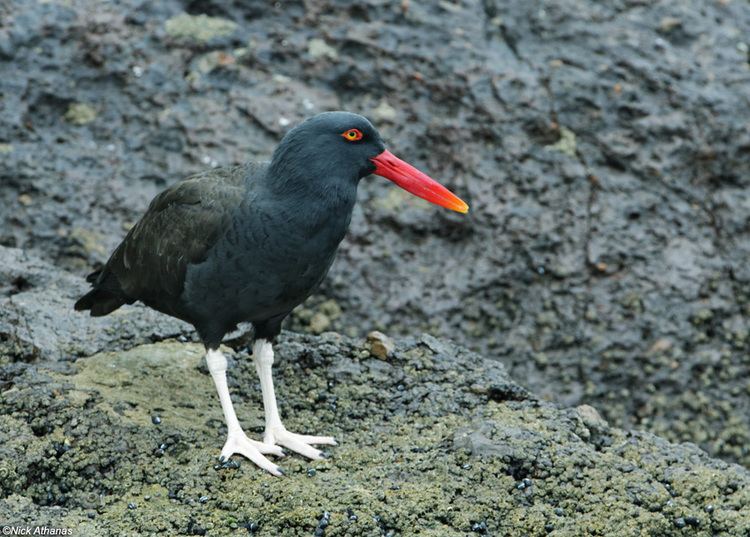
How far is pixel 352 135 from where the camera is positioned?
5281mm

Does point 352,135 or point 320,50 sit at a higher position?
point 352,135

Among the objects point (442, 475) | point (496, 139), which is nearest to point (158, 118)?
point (496, 139)

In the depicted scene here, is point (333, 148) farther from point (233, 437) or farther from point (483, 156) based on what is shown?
point (483, 156)

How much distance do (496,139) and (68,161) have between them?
3032 millimetres

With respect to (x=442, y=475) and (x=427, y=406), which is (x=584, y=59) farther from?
(x=442, y=475)

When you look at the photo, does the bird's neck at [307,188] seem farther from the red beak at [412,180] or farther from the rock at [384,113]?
the rock at [384,113]

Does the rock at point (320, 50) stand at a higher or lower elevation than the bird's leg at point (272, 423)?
higher

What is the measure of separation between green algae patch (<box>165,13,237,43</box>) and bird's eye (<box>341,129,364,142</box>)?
3.02 m

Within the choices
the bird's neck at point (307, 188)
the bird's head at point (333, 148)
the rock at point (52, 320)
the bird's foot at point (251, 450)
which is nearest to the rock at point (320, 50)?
the rock at point (52, 320)

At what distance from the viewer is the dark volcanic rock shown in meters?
7.13

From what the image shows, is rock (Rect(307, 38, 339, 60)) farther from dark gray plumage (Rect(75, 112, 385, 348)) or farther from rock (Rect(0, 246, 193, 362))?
dark gray plumage (Rect(75, 112, 385, 348))

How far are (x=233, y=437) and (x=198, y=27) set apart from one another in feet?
12.8

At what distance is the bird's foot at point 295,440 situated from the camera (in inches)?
204

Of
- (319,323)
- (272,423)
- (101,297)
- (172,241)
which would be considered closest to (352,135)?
(172,241)
